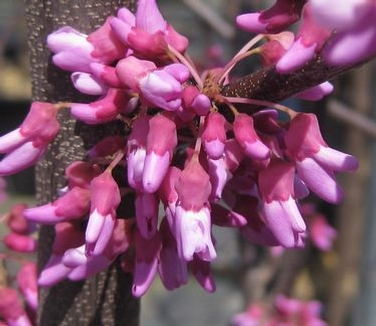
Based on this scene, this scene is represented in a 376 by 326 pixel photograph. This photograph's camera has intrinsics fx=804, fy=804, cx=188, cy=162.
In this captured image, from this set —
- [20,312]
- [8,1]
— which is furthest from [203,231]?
[8,1]

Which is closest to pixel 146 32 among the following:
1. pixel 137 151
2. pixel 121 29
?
pixel 121 29

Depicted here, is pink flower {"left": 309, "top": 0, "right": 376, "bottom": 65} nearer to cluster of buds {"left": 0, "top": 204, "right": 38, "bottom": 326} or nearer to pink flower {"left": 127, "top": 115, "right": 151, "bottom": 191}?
pink flower {"left": 127, "top": 115, "right": 151, "bottom": 191}

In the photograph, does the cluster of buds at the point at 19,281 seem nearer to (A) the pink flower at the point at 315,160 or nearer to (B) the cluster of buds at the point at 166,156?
(B) the cluster of buds at the point at 166,156

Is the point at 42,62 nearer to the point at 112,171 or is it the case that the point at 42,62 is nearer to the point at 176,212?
the point at 112,171

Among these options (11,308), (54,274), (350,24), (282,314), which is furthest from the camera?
(282,314)

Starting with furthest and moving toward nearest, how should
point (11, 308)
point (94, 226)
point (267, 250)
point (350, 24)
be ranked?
point (267, 250), point (11, 308), point (94, 226), point (350, 24)

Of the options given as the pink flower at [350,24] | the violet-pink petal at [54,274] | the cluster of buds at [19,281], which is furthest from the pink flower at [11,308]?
the pink flower at [350,24]

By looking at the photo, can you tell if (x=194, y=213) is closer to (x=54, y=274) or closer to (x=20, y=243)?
(x=54, y=274)
